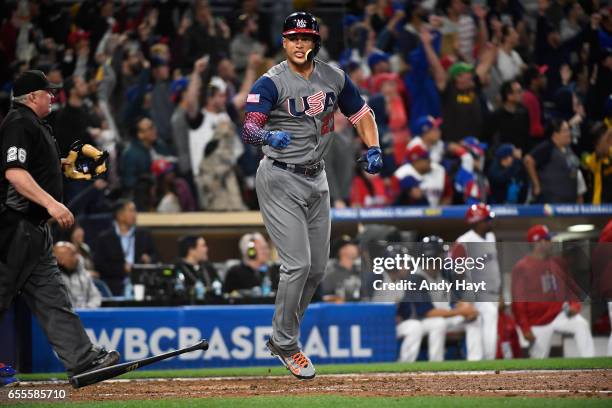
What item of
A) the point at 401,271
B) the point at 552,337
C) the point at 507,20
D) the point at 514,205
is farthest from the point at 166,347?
the point at 507,20

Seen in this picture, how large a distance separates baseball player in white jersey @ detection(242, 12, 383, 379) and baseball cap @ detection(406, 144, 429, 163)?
21.3 feet

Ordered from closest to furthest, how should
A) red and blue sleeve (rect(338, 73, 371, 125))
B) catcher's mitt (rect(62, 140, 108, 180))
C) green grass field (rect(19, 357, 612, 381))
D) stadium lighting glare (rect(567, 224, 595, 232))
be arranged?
catcher's mitt (rect(62, 140, 108, 180)) < red and blue sleeve (rect(338, 73, 371, 125)) < green grass field (rect(19, 357, 612, 381)) < stadium lighting glare (rect(567, 224, 595, 232))

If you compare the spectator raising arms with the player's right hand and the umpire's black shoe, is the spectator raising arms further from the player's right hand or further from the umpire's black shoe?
the player's right hand

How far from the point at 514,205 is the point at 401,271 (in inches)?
240

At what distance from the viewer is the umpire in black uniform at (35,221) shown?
612 centimetres

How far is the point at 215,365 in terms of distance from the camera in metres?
10.1

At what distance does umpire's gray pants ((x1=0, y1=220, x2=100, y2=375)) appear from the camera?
6.21 m

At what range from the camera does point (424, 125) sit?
45.3 feet

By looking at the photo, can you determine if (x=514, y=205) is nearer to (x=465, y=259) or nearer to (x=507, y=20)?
(x=507, y=20)

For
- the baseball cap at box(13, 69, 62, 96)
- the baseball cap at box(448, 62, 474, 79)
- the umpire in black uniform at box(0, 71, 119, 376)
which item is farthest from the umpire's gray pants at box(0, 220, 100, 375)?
the baseball cap at box(448, 62, 474, 79)

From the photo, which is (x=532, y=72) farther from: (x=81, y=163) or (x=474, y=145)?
(x=81, y=163)

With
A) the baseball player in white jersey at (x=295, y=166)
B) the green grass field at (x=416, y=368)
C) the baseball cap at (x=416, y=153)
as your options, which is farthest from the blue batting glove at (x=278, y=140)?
the baseball cap at (x=416, y=153)

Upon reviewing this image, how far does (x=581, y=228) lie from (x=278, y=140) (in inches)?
313

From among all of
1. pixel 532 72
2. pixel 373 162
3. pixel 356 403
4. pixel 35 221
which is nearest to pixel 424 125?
pixel 532 72
